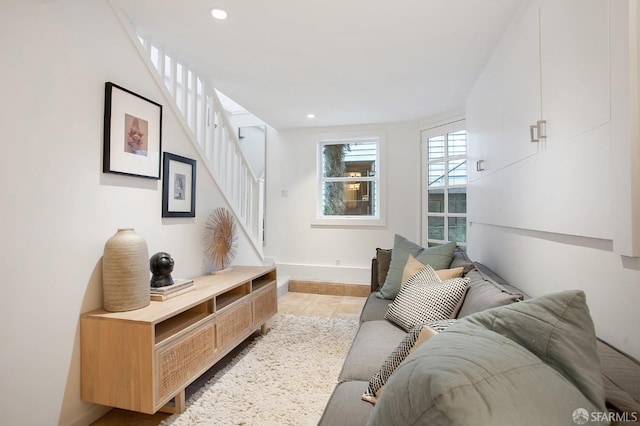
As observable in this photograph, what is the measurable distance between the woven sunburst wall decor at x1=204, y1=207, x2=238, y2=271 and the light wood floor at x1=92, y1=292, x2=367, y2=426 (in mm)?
780

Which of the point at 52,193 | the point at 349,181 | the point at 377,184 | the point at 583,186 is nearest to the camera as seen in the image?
the point at 583,186

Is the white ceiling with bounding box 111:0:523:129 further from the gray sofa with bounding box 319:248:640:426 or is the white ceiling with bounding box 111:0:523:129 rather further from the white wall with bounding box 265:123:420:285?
the gray sofa with bounding box 319:248:640:426

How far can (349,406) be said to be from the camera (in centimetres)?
114

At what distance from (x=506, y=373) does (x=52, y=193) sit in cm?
197

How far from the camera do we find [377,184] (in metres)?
4.62

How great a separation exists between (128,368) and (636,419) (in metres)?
1.91

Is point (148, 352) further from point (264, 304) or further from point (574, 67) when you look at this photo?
point (574, 67)

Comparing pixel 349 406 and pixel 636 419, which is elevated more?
pixel 636 419

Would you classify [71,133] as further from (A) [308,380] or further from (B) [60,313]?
(A) [308,380]

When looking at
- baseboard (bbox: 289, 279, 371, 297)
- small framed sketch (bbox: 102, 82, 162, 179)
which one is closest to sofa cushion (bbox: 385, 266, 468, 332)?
small framed sketch (bbox: 102, 82, 162, 179)

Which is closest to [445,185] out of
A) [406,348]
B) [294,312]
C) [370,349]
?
[294,312]

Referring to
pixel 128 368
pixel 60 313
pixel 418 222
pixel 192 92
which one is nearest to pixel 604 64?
pixel 128 368

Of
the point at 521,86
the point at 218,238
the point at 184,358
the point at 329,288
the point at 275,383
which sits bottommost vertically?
the point at 275,383

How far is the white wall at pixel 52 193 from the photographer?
1390 millimetres
